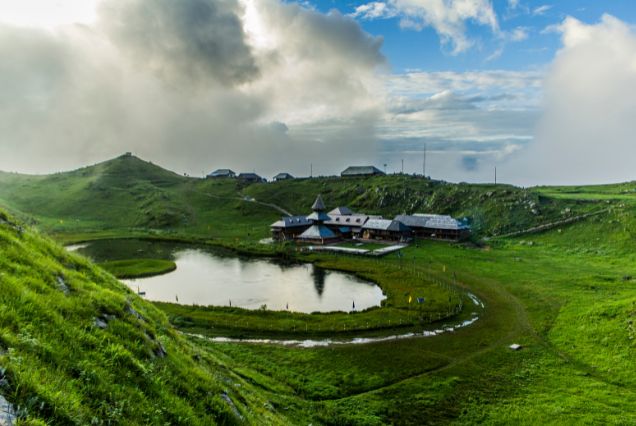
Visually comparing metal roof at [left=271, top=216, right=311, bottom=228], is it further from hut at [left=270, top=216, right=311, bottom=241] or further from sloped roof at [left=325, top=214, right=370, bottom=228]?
sloped roof at [left=325, top=214, right=370, bottom=228]

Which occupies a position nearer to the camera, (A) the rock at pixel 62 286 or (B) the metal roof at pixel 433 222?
(A) the rock at pixel 62 286

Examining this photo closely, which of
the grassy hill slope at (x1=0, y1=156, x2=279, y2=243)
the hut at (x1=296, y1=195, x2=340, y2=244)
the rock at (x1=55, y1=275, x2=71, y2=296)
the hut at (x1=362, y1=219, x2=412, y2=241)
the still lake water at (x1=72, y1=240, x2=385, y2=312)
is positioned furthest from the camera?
the grassy hill slope at (x1=0, y1=156, x2=279, y2=243)

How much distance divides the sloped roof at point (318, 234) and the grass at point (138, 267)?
39387 mm

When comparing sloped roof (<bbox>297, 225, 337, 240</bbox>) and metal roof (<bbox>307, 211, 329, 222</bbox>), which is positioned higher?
metal roof (<bbox>307, 211, 329, 222</bbox>)

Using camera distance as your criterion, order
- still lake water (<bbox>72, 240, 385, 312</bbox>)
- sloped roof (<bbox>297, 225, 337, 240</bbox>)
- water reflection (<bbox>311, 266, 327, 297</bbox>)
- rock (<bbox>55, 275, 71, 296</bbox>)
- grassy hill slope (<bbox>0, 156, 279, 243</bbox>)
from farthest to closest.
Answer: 1. grassy hill slope (<bbox>0, 156, 279, 243</bbox>)
2. sloped roof (<bbox>297, 225, 337, 240</bbox>)
3. water reflection (<bbox>311, 266, 327, 297</bbox>)
4. still lake water (<bbox>72, 240, 385, 312</bbox>)
5. rock (<bbox>55, 275, 71, 296</bbox>)

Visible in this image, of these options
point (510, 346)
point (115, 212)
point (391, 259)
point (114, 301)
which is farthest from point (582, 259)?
point (115, 212)

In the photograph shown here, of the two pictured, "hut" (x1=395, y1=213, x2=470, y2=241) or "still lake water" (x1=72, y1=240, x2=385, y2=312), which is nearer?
"still lake water" (x1=72, y1=240, x2=385, y2=312)

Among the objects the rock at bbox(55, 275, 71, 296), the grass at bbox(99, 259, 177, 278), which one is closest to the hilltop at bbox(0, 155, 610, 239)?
the grass at bbox(99, 259, 177, 278)

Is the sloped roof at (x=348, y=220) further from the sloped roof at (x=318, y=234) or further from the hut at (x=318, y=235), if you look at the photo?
the sloped roof at (x=318, y=234)

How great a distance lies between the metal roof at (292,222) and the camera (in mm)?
118562

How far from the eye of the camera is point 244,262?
293 ft

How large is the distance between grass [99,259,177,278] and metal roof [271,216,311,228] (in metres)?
38.2

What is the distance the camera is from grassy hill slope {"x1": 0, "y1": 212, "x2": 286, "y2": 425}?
778 cm

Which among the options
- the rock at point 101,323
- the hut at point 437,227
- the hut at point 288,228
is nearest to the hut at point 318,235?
the hut at point 288,228
